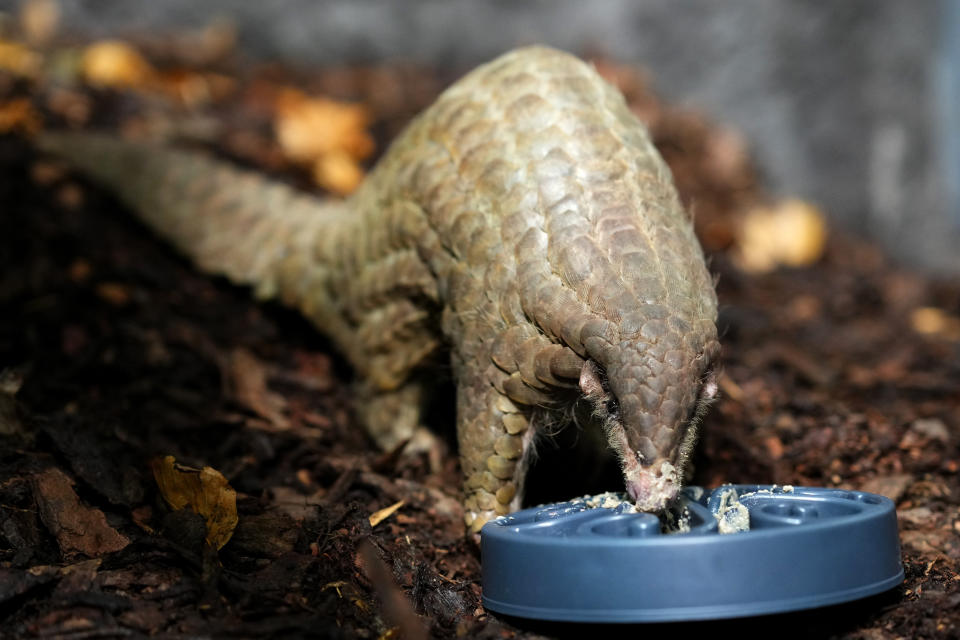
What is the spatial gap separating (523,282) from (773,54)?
435 centimetres

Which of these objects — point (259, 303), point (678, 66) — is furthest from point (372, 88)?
point (259, 303)

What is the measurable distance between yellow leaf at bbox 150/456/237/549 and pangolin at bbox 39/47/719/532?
28.8 inches

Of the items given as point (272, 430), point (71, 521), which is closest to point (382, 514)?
point (272, 430)

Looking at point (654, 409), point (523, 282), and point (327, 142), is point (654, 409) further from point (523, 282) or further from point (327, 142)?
point (327, 142)

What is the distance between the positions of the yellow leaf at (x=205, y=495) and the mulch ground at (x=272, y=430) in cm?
5

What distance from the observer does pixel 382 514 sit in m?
3.12

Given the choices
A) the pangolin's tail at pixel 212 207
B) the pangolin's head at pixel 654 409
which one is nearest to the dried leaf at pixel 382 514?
the pangolin's head at pixel 654 409

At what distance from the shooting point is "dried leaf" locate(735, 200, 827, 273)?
6.11 metres

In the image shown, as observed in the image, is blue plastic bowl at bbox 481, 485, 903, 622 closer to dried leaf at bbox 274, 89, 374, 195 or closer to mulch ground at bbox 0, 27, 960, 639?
mulch ground at bbox 0, 27, 960, 639

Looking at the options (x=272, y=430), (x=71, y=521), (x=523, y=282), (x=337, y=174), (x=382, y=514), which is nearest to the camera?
(x=71, y=521)

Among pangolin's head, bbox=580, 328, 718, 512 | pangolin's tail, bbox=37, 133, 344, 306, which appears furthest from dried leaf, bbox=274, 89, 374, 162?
pangolin's head, bbox=580, 328, 718, 512

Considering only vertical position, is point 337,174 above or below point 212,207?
above

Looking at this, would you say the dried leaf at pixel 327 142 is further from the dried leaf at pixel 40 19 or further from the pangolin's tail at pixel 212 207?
the dried leaf at pixel 40 19

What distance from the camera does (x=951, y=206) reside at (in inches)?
273
